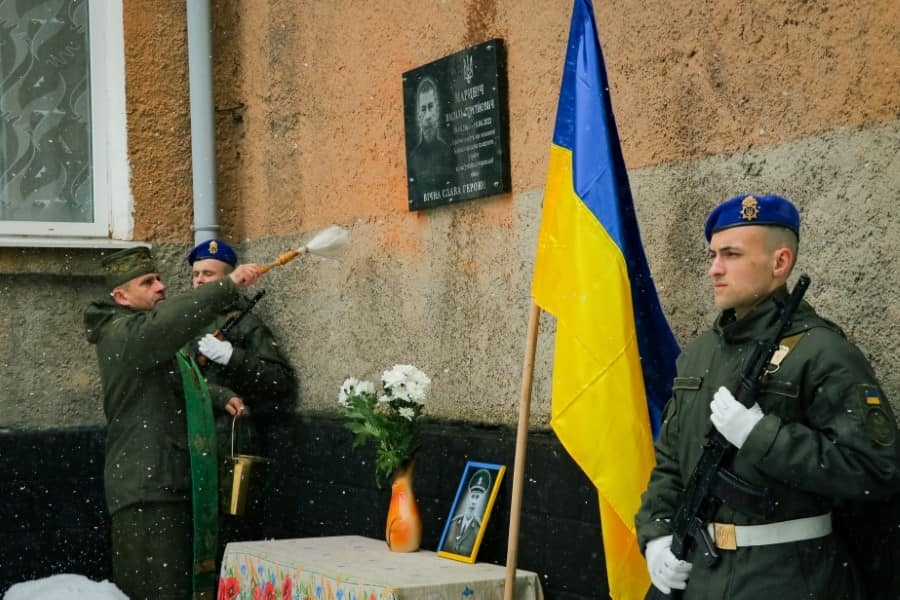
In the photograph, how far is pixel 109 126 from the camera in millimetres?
8180

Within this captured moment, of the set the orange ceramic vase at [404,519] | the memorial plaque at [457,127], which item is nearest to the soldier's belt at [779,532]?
the orange ceramic vase at [404,519]

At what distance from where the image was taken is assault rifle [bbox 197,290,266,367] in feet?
24.0

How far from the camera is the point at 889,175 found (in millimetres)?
4160

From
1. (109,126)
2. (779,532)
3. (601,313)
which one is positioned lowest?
(779,532)

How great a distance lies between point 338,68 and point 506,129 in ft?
5.32

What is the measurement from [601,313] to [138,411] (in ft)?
8.96

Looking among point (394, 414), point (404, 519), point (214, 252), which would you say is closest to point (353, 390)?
point (394, 414)

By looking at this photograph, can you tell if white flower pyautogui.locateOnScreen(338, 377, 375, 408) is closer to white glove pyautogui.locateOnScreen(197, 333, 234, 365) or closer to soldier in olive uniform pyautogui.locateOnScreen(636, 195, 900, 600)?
white glove pyautogui.locateOnScreen(197, 333, 234, 365)

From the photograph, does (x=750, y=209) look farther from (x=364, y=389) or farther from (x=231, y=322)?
(x=231, y=322)

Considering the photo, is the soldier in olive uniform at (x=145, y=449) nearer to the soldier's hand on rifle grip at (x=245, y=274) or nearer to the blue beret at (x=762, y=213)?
the soldier's hand on rifle grip at (x=245, y=274)

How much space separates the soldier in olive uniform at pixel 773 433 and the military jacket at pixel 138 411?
Result: 2881 millimetres

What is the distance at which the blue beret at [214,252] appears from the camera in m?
7.51

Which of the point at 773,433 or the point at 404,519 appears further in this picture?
the point at 404,519

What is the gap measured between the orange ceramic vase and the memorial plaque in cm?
132
